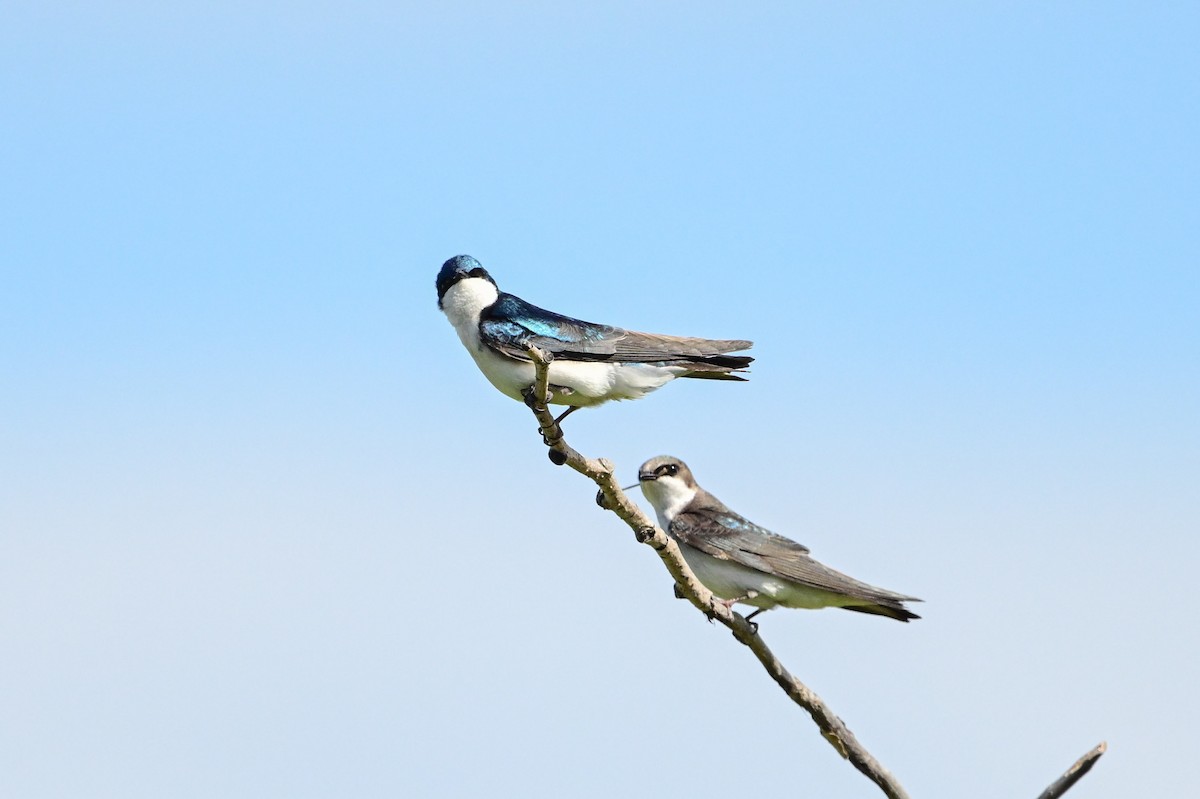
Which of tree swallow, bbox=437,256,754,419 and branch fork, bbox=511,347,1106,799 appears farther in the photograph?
tree swallow, bbox=437,256,754,419

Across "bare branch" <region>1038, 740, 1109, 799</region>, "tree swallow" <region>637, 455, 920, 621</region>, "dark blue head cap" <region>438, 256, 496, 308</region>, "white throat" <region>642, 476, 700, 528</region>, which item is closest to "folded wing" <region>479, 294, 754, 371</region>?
"dark blue head cap" <region>438, 256, 496, 308</region>

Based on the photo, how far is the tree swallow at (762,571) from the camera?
11906 mm

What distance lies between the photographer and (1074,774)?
19.2ft

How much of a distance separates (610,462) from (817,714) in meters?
2.01

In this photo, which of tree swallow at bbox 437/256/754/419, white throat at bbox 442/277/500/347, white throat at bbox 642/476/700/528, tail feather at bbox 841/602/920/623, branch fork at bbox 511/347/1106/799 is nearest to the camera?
branch fork at bbox 511/347/1106/799

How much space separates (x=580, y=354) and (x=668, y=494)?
3480 mm

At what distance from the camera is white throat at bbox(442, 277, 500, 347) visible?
36.5 ft

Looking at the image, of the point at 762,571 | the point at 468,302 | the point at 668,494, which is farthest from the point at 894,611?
the point at 468,302

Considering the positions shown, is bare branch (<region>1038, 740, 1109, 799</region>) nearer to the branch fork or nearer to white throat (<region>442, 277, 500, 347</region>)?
the branch fork

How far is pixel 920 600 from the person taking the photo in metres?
11.5

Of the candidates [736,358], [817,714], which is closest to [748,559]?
[736,358]

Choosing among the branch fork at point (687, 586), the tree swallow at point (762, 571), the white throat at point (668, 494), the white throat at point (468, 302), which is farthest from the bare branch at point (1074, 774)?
the white throat at point (668, 494)

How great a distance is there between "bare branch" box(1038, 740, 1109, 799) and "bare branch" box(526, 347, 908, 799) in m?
1.55

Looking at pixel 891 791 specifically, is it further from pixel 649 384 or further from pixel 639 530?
pixel 649 384
